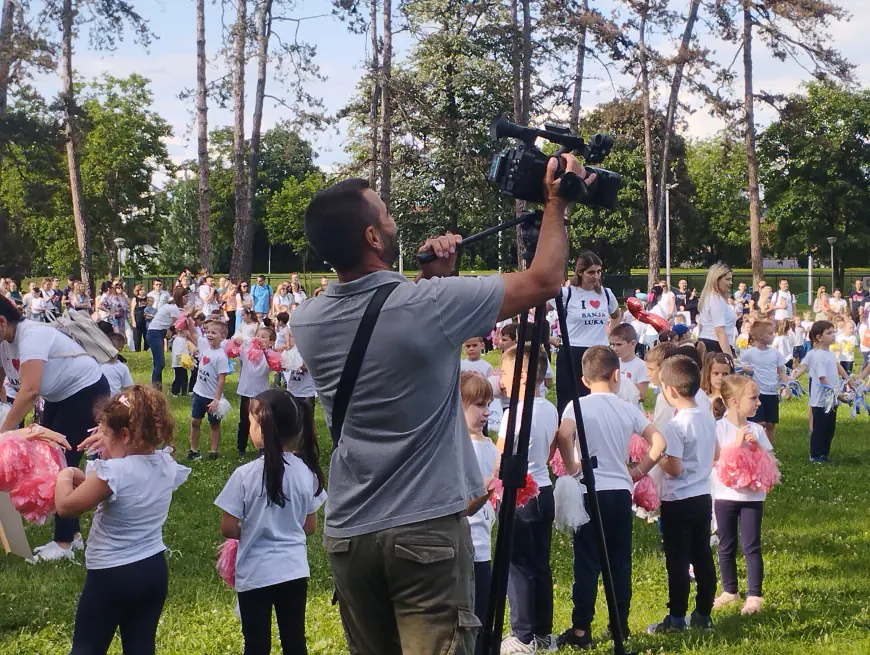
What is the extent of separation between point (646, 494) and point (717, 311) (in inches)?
198

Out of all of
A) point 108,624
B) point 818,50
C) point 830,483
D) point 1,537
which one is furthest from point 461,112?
point 108,624

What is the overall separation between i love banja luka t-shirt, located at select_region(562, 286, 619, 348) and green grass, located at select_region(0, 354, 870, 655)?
1.71 m

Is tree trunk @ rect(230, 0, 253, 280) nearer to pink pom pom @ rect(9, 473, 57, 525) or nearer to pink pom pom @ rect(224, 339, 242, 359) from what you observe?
pink pom pom @ rect(224, 339, 242, 359)

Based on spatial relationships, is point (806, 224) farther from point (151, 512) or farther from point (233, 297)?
point (151, 512)

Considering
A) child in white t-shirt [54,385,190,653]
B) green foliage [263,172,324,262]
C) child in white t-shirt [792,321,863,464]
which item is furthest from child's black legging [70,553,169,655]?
green foliage [263,172,324,262]

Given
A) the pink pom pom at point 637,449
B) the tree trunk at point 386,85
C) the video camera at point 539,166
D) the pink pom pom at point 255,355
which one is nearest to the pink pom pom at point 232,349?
the pink pom pom at point 255,355

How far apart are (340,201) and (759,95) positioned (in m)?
29.7

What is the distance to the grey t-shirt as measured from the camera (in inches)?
104

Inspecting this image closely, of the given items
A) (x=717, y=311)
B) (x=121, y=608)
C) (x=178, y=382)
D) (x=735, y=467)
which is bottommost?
(x=178, y=382)

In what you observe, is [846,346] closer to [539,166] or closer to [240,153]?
[539,166]

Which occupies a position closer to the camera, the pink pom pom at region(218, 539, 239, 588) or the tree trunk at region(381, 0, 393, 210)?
the pink pom pom at region(218, 539, 239, 588)

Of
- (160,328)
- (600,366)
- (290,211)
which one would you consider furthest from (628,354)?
(290,211)

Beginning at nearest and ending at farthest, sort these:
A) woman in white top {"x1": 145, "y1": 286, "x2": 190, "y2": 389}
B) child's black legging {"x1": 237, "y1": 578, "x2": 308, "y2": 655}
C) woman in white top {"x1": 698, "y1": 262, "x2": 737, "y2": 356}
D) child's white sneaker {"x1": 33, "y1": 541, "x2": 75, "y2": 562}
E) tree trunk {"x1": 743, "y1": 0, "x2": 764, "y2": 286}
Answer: child's black legging {"x1": 237, "y1": 578, "x2": 308, "y2": 655} → child's white sneaker {"x1": 33, "y1": 541, "x2": 75, "y2": 562} → woman in white top {"x1": 698, "y1": 262, "x2": 737, "y2": 356} → woman in white top {"x1": 145, "y1": 286, "x2": 190, "y2": 389} → tree trunk {"x1": 743, "y1": 0, "x2": 764, "y2": 286}

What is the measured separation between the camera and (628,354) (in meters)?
8.41
